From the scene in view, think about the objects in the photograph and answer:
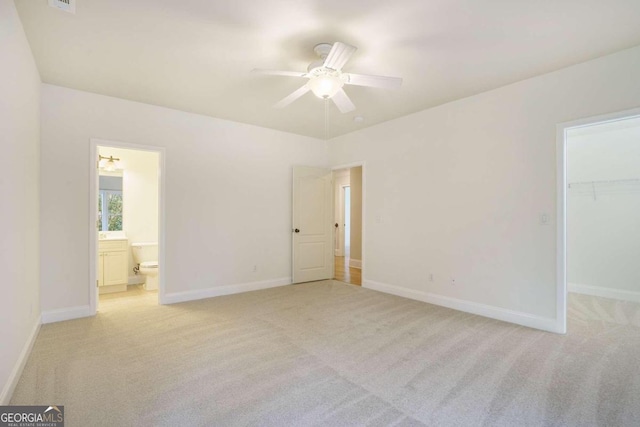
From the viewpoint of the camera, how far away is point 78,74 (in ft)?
10.1

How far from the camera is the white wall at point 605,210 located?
13.6ft

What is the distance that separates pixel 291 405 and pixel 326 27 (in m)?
2.70

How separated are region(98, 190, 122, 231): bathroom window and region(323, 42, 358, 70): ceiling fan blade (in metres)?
4.78

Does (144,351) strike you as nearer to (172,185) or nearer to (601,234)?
(172,185)

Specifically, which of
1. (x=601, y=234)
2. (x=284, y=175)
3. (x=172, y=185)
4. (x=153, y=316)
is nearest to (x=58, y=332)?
(x=153, y=316)

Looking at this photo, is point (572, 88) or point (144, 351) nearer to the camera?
point (144, 351)

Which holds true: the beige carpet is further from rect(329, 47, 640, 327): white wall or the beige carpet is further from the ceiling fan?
the ceiling fan

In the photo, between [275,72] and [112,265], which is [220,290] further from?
[275,72]

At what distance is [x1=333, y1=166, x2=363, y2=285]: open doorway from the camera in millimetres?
6417

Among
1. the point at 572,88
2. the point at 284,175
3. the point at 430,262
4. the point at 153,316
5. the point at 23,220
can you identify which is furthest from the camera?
the point at 284,175

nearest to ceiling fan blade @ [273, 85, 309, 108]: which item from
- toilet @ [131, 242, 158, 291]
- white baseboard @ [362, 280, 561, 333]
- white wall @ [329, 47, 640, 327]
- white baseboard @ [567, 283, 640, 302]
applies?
white wall @ [329, 47, 640, 327]

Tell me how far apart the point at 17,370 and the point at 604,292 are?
6.68 m

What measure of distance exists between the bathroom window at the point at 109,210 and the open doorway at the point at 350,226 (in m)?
4.10

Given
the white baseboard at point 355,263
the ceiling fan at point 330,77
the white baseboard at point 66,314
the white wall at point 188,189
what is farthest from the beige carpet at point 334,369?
the white baseboard at point 355,263
